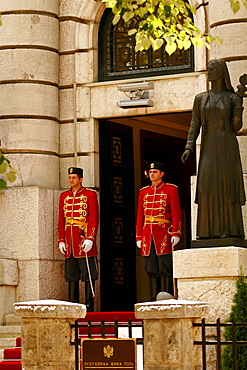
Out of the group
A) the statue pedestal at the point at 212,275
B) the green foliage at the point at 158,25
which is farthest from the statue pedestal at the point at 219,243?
the green foliage at the point at 158,25

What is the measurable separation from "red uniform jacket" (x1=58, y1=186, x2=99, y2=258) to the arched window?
2.33 meters

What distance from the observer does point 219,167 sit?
47.4 feet

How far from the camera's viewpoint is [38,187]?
17172 mm

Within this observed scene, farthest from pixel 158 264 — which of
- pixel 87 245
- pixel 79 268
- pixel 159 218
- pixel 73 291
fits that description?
pixel 73 291

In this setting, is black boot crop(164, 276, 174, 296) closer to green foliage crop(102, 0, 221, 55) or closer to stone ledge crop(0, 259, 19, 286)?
stone ledge crop(0, 259, 19, 286)

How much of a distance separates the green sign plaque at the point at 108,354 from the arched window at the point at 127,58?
25.0ft

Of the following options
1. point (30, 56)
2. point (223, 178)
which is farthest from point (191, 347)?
point (30, 56)

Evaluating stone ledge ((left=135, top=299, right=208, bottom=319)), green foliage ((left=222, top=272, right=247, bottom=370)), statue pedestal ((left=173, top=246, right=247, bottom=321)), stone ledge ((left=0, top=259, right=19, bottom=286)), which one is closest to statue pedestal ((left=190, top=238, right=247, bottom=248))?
statue pedestal ((left=173, top=246, right=247, bottom=321))

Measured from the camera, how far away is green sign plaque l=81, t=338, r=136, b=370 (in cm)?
1077

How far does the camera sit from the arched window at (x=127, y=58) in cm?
1761

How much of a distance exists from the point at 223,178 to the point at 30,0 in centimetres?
530

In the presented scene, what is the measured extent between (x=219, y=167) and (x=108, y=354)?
4377 mm

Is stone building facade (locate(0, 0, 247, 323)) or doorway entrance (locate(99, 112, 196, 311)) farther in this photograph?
doorway entrance (locate(99, 112, 196, 311))

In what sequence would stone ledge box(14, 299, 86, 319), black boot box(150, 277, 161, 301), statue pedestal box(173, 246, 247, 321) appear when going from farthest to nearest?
black boot box(150, 277, 161, 301) → statue pedestal box(173, 246, 247, 321) → stone ledge box(14, 299, 86, 319)
